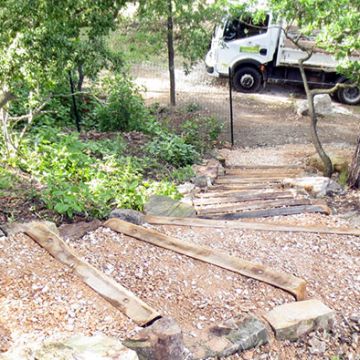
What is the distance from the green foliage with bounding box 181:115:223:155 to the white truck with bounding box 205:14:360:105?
4042mm

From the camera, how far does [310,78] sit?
14.0 metres

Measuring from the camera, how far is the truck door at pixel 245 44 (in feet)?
44.8

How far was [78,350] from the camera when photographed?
6.50 ft

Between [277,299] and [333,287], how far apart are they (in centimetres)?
51

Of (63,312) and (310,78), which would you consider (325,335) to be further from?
Result: (310,78)

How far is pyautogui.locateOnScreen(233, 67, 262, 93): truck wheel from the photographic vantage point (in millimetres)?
14195

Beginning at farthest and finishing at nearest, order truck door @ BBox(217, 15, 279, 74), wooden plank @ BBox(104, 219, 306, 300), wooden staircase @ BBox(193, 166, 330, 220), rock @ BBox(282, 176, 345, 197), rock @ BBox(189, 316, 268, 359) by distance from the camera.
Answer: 1. truck door @ BBox(217, 15, 279, 74)
2. rock @ BBox(282, 176, 345, 197)
3. wooden staircase @ BBox(193, 166, 330, 220)
4. wooden plank @ BBox(104, 219, 306, 300)
5. rock @ BBox(189, 316, 268, 359)

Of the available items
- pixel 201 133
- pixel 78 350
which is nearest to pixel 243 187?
pixel 201 133

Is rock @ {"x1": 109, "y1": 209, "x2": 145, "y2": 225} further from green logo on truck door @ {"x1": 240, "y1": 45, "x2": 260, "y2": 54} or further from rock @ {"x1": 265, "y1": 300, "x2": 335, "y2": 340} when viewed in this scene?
green logo on truck door @ {"x1": 240, "y1": 45, "x2": 260, "y2": 54}

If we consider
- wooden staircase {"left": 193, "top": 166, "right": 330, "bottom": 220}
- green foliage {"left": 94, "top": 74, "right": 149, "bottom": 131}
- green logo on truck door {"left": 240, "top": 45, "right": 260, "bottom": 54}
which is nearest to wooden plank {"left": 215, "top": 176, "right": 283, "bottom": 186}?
wooden staircase {"left": 193, "top": 166, "right": 330, "bottom": 220}

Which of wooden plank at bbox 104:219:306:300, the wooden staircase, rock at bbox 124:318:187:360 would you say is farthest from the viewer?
the wooden staircase

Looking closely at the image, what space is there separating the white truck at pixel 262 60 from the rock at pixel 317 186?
849 centimetres

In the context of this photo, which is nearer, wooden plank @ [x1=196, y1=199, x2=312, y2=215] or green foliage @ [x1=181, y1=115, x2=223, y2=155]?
wooden plank @ [x1=196, y1=199, x2=312, y2=215]

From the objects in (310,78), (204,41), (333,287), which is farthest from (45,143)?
(310,78)
